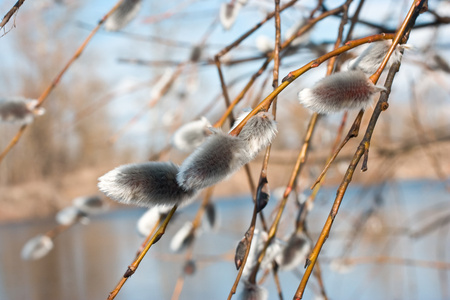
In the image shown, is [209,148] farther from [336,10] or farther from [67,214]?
[67,214]

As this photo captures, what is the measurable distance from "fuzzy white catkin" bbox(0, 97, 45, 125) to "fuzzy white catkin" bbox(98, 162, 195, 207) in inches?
11.2

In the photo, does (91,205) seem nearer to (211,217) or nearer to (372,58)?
(211,217)

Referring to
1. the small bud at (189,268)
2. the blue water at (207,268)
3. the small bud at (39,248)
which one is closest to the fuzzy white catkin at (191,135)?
the small bud at (189,268)

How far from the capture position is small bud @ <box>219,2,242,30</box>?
2.04 feet

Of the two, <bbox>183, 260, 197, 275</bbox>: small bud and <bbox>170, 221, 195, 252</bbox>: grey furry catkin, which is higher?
<bbox>170, 221, 195, 252</bbox>: grey furry catkin

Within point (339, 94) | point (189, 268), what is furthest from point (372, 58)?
point (189, 268)

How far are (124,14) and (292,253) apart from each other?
31 cm

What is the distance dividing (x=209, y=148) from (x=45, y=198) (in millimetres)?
6369

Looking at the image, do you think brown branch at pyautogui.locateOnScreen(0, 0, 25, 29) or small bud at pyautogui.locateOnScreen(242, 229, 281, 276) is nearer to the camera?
brown branch at pyautogui.locateOnScreen(0, 0, 25, 29)

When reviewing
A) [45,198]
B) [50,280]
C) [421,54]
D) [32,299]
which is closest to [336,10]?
[421,54]

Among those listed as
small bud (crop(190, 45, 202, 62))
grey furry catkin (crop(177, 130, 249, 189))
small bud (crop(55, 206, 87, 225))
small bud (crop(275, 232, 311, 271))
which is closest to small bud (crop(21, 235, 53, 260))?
small bud (crop(55, 206, 87, 225))

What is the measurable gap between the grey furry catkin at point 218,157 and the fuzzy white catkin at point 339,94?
38mm

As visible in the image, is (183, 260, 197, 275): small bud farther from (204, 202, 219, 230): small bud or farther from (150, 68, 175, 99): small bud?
(150, 68, 175, 99): small bud

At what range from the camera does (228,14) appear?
62 cm
